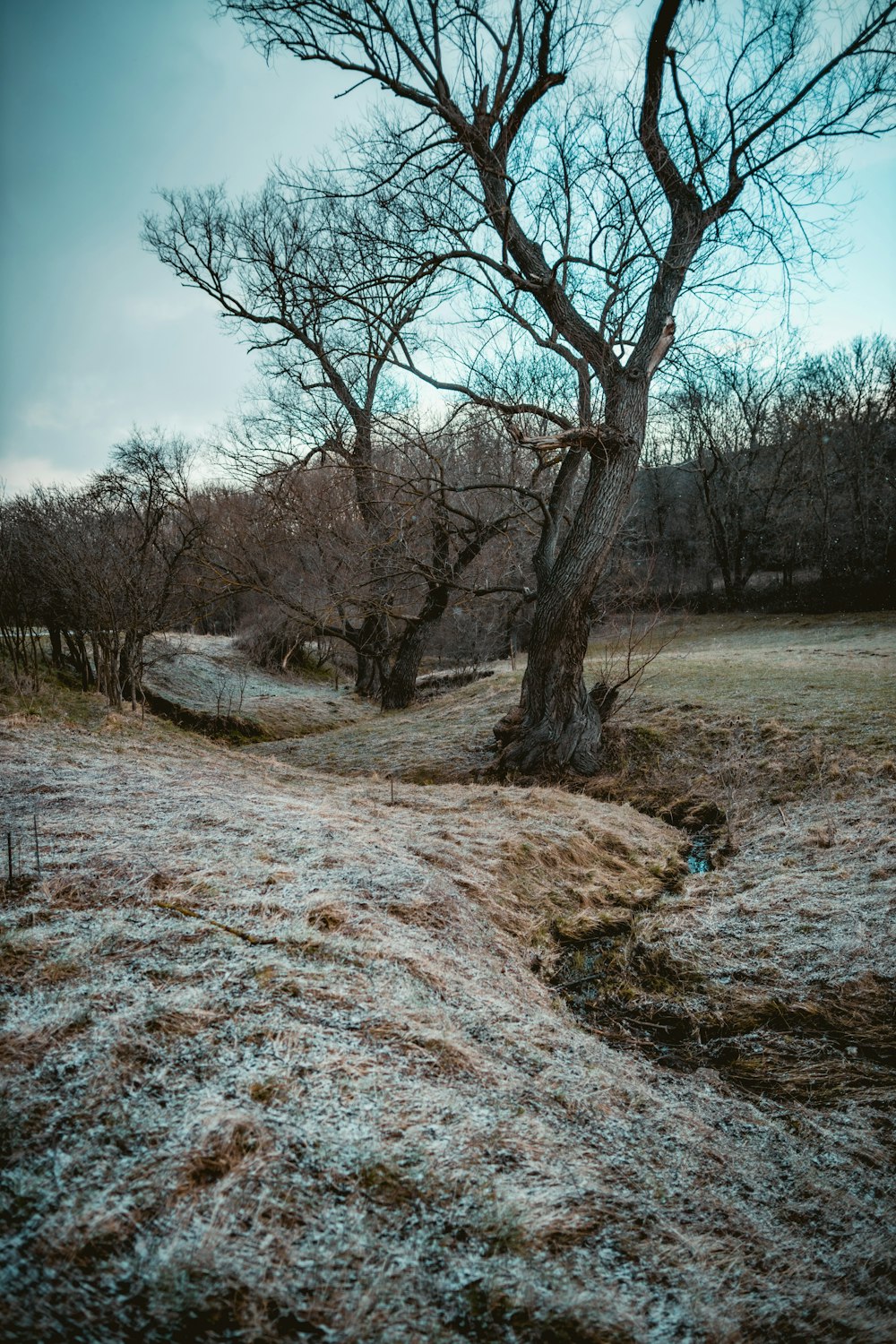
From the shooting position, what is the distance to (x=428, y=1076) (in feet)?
6.74

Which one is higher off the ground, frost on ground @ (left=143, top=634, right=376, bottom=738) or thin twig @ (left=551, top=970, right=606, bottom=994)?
frost on ground @ (left=143, top=634, right=376, bottom=738)

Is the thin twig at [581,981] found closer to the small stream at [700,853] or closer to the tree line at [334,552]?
the small stream at [700,853]

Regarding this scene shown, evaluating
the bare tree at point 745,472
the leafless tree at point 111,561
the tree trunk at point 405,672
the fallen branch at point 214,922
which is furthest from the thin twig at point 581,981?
the bare tree at point 745,472

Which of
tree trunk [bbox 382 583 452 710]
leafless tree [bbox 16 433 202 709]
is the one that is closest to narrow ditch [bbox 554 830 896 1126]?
leafless tree [bbox 16 433 202 709]

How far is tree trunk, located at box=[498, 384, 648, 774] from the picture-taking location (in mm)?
7336

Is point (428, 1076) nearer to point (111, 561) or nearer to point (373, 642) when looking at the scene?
point (111, 561)

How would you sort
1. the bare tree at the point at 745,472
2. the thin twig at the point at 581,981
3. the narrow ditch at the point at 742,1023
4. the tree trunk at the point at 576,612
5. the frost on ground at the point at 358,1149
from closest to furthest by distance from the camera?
the frost on ground at the point at 358,1149 → the narrow ditch at the point at 742,1023 → the thin twig at the point at 581,981 → the tree trunk at the point at 576,612 → the bare tree at the point at 745,472

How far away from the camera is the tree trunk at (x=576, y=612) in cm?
734

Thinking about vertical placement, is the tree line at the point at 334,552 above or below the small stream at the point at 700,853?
above

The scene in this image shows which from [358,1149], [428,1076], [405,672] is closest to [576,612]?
[428,1076]

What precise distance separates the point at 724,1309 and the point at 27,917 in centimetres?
251

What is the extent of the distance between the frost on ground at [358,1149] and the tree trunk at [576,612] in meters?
4.61

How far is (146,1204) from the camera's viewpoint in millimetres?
1447

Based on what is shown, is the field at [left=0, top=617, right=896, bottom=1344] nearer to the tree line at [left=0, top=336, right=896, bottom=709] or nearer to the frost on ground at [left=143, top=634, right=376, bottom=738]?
the tree line at [left=0, top=336, right=896, bottom=709]
